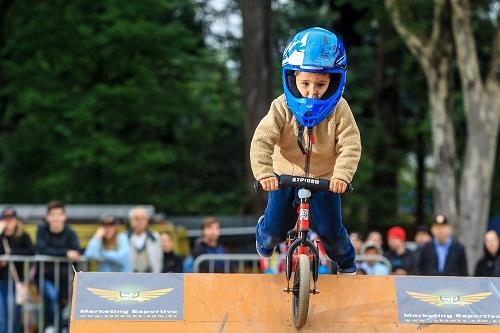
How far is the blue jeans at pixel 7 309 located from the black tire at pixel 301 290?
5.55m

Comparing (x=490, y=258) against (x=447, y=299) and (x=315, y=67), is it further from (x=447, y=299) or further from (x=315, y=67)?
(x=315, y=67)

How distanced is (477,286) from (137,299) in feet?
8.06

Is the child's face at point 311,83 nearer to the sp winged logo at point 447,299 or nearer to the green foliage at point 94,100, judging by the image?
the sp winged logo at point 447,299

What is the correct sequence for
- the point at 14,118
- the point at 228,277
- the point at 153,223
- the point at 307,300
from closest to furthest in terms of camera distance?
the point at 307,300, the point at 228,277, the point at 153,223, the point at 14,118

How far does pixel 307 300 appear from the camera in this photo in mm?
7621

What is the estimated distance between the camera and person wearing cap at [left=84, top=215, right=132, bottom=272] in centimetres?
1289

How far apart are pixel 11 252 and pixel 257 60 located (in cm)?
882

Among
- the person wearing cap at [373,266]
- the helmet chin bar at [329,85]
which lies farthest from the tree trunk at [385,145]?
the helmet chin bar at [329,85]

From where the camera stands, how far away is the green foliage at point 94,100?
26297 mm

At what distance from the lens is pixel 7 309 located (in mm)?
12594

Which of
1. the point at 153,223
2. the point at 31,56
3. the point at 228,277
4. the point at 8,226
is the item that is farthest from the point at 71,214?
the point at 228,277

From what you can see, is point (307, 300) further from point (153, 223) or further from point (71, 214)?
point (71, 214)

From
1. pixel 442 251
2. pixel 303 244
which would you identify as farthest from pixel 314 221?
pixel 442 251

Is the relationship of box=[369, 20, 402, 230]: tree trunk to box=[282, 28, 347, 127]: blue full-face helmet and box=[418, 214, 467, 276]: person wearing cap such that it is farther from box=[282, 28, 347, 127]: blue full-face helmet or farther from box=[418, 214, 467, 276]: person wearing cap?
box=[282, 28, 347, 127]: blue full-face helmet
